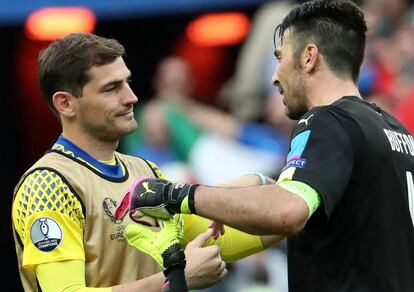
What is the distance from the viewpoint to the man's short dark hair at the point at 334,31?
15.1 feet

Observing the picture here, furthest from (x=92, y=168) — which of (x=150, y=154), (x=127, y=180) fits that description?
(x=150, y=154)

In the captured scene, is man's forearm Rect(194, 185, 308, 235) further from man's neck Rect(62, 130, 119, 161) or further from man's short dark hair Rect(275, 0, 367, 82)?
man's neck Rect(62, 130, 119, 161)

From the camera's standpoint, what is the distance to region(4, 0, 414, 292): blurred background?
29.2 feet

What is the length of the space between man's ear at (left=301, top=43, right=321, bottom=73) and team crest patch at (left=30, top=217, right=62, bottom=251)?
50.9 inches

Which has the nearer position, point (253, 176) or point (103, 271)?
point (103, 271)

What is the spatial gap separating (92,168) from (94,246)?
1.27 feet

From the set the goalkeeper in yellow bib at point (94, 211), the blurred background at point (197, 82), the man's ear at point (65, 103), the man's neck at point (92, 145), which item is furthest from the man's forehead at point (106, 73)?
the blurred background at point (197, 82)

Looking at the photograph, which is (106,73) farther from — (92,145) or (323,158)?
(323,158)

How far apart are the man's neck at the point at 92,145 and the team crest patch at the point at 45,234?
48 cm

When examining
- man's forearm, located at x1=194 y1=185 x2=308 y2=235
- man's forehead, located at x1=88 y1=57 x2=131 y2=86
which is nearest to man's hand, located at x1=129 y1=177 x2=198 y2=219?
man's forearm, located at x1=194 y1=185 x2=308 y2=235

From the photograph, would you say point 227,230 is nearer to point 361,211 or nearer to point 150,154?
point 361,211

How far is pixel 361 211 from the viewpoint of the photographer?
432cm

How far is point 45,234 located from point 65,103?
715 mm

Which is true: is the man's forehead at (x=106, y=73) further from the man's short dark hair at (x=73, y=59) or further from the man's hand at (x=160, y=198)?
the man's hand at (x=160, y=198)
